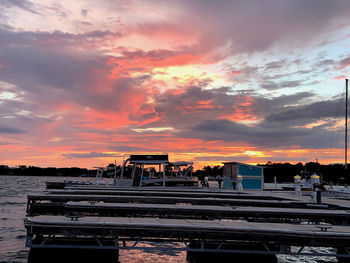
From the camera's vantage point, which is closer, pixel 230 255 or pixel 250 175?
pixel 230 255

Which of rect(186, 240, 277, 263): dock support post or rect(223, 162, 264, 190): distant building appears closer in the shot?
rect(186, 240, 277, 263): dock support post

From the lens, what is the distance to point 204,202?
880 inches

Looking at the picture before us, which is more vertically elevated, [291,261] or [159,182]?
[159,182]

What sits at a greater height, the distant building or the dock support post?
the distant building

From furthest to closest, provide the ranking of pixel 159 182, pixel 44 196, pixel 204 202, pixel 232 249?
pixel 159 182 < pixel 44 196 < pixel 204 202 < pixel 232 249

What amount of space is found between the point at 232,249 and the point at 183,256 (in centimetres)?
676

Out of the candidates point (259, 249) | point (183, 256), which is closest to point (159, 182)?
point (183, 256)

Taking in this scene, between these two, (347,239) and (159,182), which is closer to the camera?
(347,239)

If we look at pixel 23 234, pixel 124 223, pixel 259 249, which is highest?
pixel 124 223

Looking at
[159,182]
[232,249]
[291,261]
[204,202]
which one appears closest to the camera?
[232,249]

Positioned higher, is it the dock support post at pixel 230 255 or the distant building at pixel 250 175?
the distant building at pixel 250 175

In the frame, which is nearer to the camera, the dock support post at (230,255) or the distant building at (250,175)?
the dock support post at (230,255)

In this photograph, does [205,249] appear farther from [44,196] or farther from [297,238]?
[44,196]

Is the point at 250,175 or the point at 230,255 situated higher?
the point at 250,175
